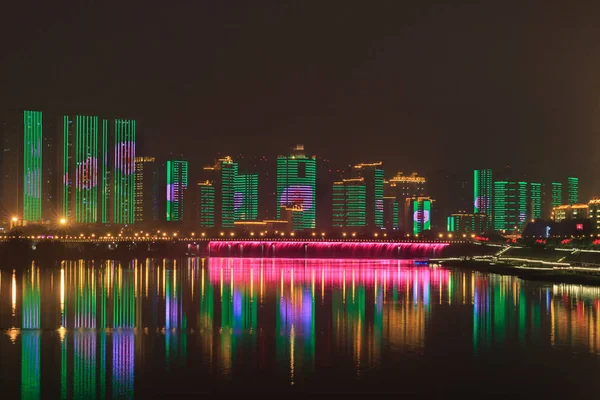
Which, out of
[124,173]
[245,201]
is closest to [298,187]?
[245,201]

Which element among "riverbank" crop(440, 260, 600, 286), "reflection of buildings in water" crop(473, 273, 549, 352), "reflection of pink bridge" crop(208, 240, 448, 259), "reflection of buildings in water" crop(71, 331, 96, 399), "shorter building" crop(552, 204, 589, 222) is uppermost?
"shorter building" crop(552, 204, 589, 222)

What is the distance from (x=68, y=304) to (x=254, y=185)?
340ft

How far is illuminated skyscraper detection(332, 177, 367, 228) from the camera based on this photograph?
4717 inches

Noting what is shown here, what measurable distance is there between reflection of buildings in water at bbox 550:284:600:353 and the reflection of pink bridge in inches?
2155

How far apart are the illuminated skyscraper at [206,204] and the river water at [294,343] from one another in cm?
9104

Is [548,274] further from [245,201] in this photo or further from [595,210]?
[245,201]

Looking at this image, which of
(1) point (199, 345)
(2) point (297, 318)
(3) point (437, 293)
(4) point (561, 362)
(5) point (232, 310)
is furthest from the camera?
(3) point (437, 293)

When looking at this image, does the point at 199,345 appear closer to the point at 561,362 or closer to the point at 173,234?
the point at 561,362

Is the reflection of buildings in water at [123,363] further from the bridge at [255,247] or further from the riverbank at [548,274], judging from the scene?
the bridge at [255,247]

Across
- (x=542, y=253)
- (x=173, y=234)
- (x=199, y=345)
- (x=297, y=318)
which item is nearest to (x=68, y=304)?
(x=297, y=318)

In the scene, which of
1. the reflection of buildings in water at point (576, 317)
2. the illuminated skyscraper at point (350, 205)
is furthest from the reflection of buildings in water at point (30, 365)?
the illuminated skyscraper at point (350, 205)

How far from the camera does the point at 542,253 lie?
59.4 metres

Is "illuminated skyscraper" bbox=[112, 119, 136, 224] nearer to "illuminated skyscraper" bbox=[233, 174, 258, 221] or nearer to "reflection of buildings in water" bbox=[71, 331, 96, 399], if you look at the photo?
"illuminated skyscraper" bbox=[233, 174, 258, 221]

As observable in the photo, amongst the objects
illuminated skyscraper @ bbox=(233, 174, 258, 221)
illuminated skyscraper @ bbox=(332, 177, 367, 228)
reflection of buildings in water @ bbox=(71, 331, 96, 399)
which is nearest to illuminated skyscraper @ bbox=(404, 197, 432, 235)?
illuminated skyscraper @ bbox=(332, 177, 367, 228)
